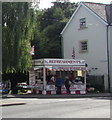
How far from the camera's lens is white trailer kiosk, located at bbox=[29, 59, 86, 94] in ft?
81.8

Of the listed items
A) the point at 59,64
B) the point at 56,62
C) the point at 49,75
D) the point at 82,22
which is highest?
the point at 82,22

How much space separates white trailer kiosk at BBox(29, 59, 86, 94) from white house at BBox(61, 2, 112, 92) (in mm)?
3465

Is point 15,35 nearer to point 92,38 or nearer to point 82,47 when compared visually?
point 92,38

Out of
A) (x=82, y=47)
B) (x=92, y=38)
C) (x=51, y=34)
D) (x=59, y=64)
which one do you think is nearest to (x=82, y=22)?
(x=92, y=38)

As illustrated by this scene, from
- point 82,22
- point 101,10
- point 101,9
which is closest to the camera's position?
point 101,10

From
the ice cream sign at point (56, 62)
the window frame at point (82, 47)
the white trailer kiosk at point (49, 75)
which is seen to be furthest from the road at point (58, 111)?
the window frame at point (82, 47)

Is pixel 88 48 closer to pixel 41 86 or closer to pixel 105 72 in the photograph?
pixel 105 72

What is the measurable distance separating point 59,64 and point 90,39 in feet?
23.3

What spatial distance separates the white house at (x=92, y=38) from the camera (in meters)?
29.1

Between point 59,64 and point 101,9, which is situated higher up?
point 101,9

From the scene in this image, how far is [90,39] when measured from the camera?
1224 inches

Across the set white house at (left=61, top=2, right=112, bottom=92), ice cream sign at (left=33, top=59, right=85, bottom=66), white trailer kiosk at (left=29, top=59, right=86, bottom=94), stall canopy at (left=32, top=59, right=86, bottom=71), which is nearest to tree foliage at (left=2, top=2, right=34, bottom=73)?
stall canopy at (left=32, top=59, right=86, bottom=71)

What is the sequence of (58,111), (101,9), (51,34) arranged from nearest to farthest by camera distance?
(58,111)
(101,9)
(51,34)

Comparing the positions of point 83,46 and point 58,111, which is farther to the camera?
point 83,46
